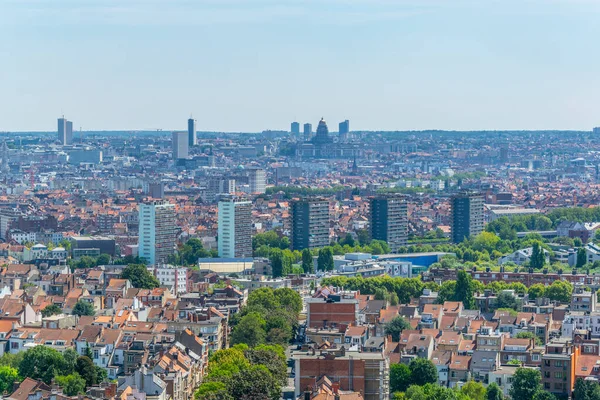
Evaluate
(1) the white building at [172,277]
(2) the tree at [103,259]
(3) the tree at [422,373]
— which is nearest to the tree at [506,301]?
(1) the white building at [172,277]

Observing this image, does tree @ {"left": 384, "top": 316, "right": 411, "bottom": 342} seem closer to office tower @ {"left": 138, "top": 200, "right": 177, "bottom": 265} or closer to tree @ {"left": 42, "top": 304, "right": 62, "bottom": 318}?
tree @ {"left": 42, "top": 304, "right": 62, "bottom": 318}

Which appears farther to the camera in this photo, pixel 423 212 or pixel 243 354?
pixel 423 212

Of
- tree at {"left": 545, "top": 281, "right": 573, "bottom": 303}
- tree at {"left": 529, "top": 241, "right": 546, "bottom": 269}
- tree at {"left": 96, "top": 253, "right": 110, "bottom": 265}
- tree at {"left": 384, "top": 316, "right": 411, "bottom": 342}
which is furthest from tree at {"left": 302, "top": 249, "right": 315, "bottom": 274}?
tree at {"left": 384, "top": 316, "right": 411, "bottom": 342}

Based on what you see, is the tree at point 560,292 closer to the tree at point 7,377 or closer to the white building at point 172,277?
the white building at point 172,277

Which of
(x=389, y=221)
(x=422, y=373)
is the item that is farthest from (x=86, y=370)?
(x=389, y=221)

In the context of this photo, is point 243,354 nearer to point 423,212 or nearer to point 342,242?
point 342,242

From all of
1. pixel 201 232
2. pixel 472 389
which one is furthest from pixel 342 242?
pixel 472 389
